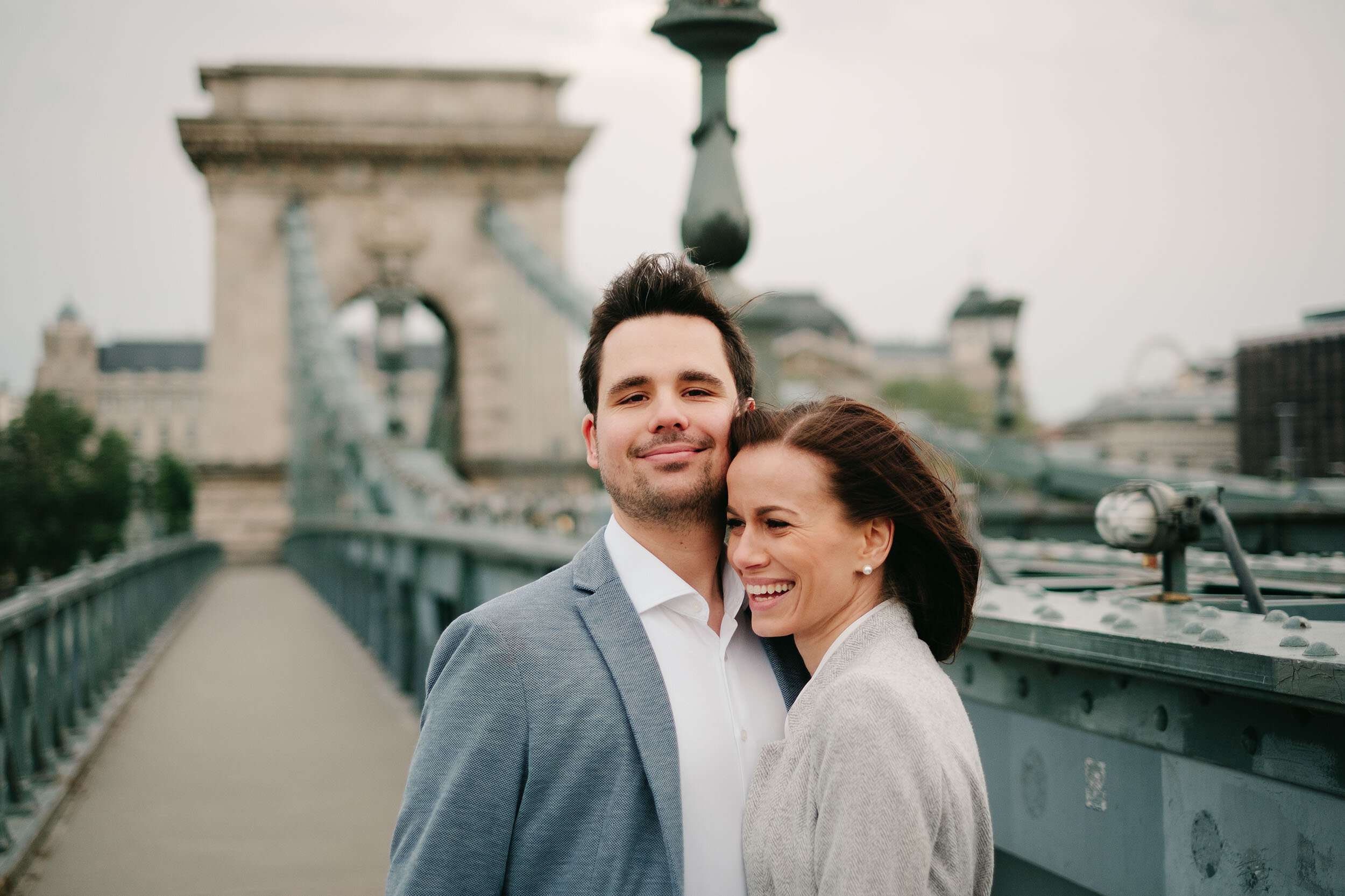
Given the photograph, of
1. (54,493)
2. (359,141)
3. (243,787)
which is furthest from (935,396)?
(243,787)

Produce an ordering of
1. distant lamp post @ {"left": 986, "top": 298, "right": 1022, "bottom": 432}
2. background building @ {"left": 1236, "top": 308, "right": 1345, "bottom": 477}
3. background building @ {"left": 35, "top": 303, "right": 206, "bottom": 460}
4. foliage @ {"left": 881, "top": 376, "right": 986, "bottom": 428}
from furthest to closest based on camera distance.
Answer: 1. background building @ {"left": 35, "top": 303, "right": 206, "bottom": 460}
2. foliage @ {"left": 881, "top": 376, "right": 986, "bottom": 428}
3. background building @ {"left": 1236, "top": 308, "right": 1345, "bottom": 477}
4. distant lamp post @ {"left": 986, "top": 298, "right": 1022, "bottom": 432}

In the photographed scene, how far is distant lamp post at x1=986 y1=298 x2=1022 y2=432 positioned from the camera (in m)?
13.7

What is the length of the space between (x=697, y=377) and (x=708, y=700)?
506 mm

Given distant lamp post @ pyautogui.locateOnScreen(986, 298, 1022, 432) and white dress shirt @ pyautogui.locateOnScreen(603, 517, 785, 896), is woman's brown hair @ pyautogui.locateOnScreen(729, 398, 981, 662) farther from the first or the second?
distant lamp post @ pyautogui.locateOnScreen(986, 298, 1022, 432)

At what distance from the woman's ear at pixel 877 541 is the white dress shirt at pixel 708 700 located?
0.26 meters

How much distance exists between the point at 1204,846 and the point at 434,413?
99.0 feet

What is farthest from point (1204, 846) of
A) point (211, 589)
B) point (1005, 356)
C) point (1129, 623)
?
point (211, 589)

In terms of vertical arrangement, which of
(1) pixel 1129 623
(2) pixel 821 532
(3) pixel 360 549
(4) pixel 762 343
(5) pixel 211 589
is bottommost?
(5) pixel 211 589

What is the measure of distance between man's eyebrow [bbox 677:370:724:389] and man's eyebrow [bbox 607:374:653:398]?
0.05 metres

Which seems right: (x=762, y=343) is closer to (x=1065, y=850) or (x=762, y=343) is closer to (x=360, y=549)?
(x=1065, y=850)

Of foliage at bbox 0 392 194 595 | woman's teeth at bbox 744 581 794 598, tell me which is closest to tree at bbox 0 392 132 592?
foliage at bbox 0 392 194 595

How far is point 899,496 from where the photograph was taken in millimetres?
1702

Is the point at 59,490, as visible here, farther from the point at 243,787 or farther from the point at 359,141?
the point at 243,787

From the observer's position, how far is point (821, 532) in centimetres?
170
